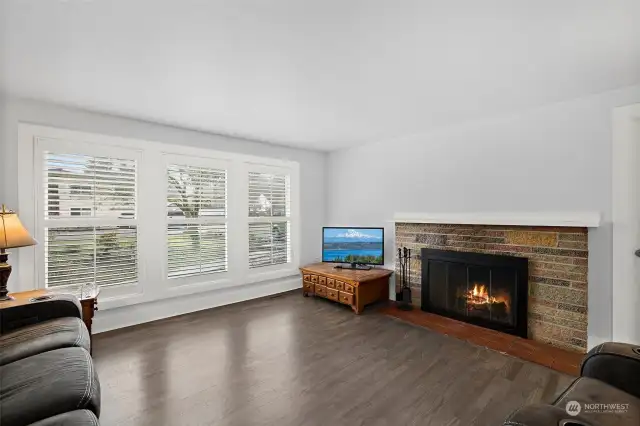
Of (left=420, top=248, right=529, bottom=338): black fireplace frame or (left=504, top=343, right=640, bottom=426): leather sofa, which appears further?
(left=420, top=248, right=529, bottom=338): black fireplace frame

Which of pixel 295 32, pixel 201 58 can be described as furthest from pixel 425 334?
pixel 201 58

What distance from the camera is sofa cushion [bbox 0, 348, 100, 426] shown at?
47.0 inches

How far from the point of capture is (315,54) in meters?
2.03

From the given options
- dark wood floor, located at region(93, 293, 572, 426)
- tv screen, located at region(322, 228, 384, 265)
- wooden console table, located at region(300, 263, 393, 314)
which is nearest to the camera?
dark wood floor, located at region(93, 293, 572, 426)

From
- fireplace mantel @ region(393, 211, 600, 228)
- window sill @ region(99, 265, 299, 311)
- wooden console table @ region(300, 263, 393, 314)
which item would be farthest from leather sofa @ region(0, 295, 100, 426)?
fireplace mantel @ region(393, 211, 600, 228)

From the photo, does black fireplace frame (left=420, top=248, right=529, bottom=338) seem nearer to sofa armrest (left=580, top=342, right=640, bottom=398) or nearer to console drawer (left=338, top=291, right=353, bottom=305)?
console drawer (left=338, top=291, right=353, bottom=305)

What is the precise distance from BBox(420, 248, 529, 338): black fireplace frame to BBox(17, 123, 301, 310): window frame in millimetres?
2068

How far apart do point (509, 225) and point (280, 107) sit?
272cm

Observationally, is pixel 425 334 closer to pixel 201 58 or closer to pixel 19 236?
pixel 201 58

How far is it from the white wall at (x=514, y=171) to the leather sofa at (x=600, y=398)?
5.84 ft

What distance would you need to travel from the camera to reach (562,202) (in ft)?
9.52

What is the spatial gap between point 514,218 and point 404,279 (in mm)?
1609

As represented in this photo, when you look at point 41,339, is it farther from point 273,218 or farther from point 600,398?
point 273,218

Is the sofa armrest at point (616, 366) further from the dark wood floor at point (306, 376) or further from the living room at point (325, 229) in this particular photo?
the dark wood floor at point (306, 376)
